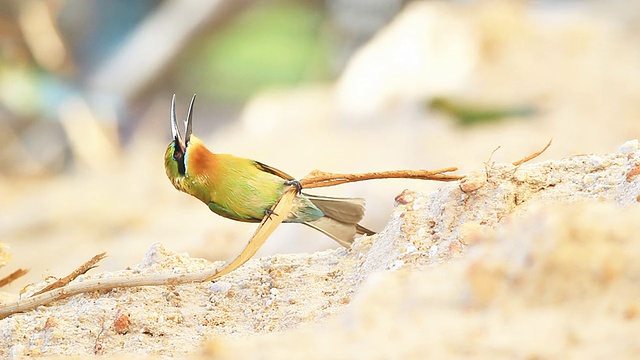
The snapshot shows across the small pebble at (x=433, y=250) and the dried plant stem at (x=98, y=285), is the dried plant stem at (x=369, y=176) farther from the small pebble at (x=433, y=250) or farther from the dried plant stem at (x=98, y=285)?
the dried plant stem at (x=98, y=285)

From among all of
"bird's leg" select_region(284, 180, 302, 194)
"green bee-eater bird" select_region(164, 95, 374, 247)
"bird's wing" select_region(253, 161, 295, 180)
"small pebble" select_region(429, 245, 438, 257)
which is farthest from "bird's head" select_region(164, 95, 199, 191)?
"small pebble" select_region(429, 245, 438, 257)

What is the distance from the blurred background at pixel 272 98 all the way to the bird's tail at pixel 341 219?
1.74 metres

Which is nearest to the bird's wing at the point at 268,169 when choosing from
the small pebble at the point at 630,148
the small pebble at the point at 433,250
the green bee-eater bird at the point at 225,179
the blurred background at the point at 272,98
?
the green bee-eater bird at the point at 225,179

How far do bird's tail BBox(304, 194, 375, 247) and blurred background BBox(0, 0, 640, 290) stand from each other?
1.74 metres

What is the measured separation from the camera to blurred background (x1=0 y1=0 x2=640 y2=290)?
6230mm

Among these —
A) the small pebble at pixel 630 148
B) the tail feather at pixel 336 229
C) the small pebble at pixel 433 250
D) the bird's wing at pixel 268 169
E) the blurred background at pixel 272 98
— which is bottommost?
the small pebble at pixel 433 250

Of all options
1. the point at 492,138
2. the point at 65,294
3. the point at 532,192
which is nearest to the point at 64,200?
the point at 492,138

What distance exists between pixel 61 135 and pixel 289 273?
8501mm

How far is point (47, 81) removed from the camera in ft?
34.6

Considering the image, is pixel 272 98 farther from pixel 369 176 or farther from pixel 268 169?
pixel 369 176

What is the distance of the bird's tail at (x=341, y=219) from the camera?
2.43 meters

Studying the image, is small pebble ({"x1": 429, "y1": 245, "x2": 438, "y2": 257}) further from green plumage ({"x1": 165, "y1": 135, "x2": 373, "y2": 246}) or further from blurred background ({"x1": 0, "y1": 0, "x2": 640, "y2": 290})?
blurred background ({"x1": 0, "y1": 0, "x2": 640, "y2": 290})

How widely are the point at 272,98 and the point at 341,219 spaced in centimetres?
757

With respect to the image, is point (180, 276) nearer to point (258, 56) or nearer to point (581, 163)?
point (581, 163)
